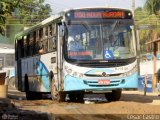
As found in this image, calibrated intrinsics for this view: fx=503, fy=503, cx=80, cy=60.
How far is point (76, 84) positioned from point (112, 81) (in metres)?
1.32

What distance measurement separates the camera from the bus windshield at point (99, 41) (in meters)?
18.0

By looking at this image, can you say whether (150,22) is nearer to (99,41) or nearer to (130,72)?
(130,72)

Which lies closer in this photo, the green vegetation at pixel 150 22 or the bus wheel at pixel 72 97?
the bus wheel at pixel 72 97

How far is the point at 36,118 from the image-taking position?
41.5 feet

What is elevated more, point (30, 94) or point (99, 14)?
point (99, 14)

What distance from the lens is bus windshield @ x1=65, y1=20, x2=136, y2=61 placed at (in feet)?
59.1

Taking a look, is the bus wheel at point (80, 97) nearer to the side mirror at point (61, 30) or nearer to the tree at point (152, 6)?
the side mirror at point (61, 30)

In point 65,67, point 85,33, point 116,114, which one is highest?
point 85,33

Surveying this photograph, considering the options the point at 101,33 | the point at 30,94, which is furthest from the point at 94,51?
the point at 30,94

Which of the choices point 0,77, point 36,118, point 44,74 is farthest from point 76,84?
point 0,77

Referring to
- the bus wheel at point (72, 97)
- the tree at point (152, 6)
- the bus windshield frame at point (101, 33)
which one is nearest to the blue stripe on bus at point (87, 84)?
the bus windshield frame at point (101, 33)

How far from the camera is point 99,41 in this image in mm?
18094

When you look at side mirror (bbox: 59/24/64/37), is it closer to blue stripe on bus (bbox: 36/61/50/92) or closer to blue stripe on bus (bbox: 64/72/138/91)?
blue stripe on bus (bbox: 64/72/138/91)

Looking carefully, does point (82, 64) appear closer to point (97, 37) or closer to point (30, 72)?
point (97, 37)
